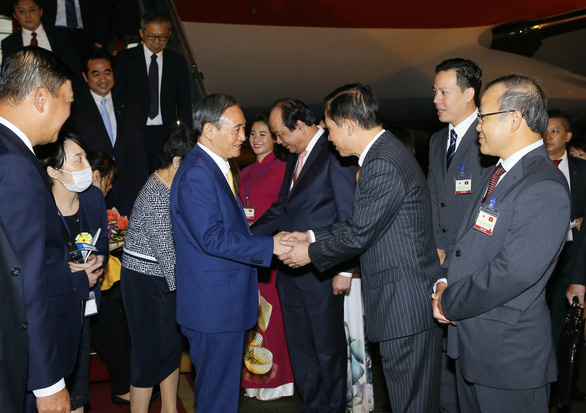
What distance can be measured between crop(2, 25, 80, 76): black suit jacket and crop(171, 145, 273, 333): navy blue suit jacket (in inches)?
99.8

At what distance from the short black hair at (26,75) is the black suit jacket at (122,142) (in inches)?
96.0

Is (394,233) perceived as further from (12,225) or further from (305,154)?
(12,225)

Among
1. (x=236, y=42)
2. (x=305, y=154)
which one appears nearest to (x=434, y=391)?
(x=305, y=154)

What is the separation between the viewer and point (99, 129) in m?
4.04

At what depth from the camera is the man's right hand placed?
1582 millimetres

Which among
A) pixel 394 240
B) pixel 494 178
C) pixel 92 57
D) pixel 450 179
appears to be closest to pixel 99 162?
pixel 92 57

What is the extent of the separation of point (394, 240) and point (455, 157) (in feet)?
2.52

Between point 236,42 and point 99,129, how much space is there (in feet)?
18.1

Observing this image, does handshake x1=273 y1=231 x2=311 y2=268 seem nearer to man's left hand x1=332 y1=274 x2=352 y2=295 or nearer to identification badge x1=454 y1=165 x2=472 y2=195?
man's left hand x1=332 y1=274 x2=352 y2=295

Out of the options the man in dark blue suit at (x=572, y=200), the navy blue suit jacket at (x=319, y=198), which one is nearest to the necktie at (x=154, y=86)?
the navy blue suit jacket at (x=319, y=198)

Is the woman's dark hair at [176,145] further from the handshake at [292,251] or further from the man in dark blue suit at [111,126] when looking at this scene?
the man in dark blue suit at [111,126]

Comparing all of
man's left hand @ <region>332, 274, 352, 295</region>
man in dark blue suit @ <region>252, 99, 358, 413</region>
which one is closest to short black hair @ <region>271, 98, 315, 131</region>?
man in dark blue suit @ <region>252, 99, 358, 413</region>

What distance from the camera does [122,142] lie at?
13.8ft

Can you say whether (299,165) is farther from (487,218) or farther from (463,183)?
(487,218)
